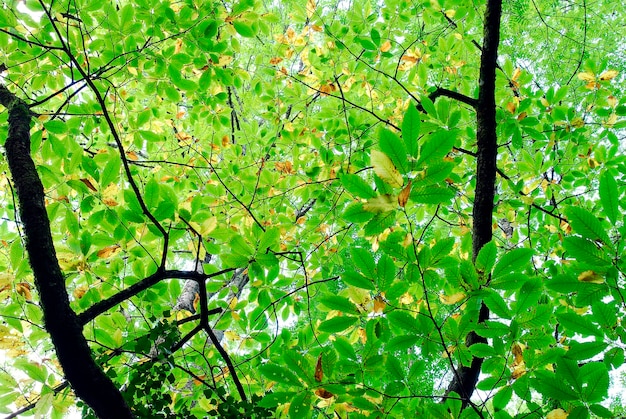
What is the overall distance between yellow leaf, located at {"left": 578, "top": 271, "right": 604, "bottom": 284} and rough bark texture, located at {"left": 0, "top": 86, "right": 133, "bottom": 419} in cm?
128

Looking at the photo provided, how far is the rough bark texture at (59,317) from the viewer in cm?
114

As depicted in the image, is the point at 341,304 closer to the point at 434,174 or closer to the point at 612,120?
the point at 434,174

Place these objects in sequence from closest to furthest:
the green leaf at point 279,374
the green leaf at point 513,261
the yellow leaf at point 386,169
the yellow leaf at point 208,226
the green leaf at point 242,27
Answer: the yellow leaf at point 386,169 → the green leaf at point 513,261 → the green leaf at point 279,374 → the yellow leaf at point 208,226 → the green leaf at point 242,27

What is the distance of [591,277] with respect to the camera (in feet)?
3.04

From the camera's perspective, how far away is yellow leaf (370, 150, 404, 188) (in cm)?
75

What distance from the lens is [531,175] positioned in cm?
236

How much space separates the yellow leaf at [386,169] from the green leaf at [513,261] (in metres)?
0.43

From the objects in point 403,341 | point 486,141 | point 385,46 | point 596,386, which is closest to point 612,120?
point 486,141

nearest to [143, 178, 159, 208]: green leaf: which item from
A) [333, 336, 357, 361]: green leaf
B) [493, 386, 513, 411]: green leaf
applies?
[333, 336, 357, 361]: green leaf

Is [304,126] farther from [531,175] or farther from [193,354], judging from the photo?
[193,354]

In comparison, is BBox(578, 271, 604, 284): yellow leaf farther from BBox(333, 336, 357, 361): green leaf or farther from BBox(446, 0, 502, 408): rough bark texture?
BBox(446, 0, 502, 408): rough bark texture

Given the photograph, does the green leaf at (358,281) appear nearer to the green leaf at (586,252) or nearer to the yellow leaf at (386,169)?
the yellow leaf at (386,169)

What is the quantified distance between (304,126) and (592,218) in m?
2.18

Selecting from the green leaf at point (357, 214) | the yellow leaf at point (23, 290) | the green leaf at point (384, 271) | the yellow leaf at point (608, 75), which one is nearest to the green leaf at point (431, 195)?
the green leaf at point (357, 214)
